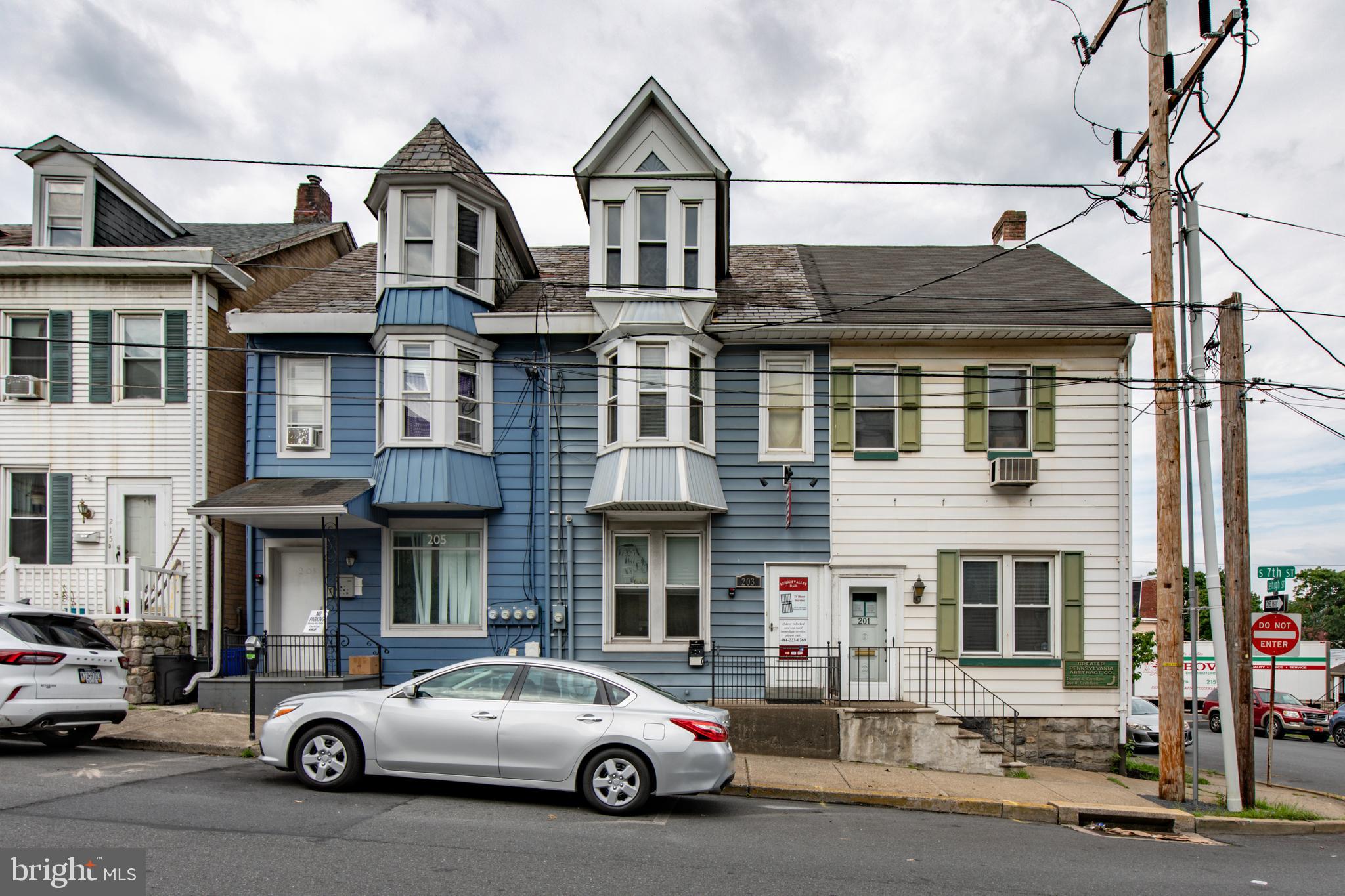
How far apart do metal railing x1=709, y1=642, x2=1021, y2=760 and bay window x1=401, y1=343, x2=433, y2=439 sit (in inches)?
221

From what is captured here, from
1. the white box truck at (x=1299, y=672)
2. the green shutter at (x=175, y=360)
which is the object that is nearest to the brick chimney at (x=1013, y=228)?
the green shutter at (x=175, y=360)

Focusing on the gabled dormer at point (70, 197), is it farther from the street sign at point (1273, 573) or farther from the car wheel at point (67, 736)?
the street sign at point (1273, 573)

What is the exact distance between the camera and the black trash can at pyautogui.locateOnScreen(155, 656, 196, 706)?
14.9m

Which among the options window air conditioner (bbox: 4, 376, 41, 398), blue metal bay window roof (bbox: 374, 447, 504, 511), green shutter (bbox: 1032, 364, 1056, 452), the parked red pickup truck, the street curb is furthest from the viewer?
the parked red pickup truck

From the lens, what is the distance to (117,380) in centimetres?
1652

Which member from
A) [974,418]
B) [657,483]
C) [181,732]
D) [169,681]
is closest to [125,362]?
[169,681]

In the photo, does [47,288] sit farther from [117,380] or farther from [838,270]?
[838,270]

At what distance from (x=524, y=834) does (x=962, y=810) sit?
18.0ft

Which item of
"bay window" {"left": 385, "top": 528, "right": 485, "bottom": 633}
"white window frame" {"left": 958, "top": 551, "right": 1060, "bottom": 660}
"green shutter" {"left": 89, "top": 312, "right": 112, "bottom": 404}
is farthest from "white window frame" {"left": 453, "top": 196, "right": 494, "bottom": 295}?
"white window frame" {"left": 958, "top": 551, "right": 1060, "bottom": 660}

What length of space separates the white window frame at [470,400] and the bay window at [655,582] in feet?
8.84

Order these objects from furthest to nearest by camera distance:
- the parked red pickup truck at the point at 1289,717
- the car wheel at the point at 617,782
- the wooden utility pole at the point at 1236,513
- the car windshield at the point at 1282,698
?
1. the car windshield at the point at 1282,698
2. the parked red pickup truck at the point at 1289,717
3. the wooden utility pole at the point at 1236,513
4. the car wheel at the point at 617,782

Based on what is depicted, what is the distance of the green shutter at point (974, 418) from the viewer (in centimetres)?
1562

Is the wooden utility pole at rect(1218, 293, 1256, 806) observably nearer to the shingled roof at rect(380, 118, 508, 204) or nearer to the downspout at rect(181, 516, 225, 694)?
the shingled roof at rect(380, 118, 508, 204)

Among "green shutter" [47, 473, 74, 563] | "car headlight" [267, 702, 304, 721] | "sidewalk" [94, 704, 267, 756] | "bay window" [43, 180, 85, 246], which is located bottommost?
"sidewalk" [94, 704, 267, 756]
